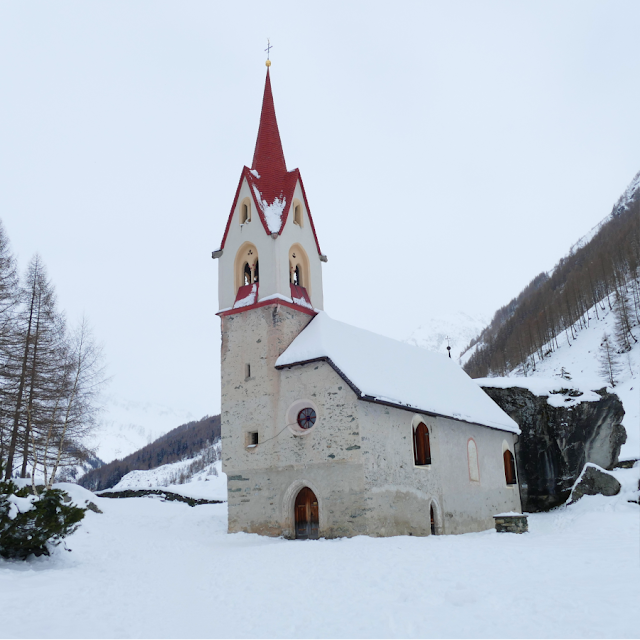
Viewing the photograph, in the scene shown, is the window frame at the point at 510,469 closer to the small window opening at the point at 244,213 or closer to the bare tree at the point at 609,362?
the small window opening at the point at 244,213

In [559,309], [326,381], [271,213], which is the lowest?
[326,381]

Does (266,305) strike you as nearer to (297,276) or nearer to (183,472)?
(297,276)

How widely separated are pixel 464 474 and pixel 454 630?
58.8 feet

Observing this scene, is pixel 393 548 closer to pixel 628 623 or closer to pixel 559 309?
pixel 628 623

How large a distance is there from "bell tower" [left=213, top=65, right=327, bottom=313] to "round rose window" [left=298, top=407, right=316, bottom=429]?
14.5 feet

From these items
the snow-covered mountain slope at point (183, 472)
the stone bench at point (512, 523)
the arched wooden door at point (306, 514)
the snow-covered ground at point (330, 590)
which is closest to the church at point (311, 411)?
the arched wooden door at point (306, 514)

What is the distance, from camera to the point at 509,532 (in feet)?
65.3

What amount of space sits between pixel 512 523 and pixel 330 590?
12169mm

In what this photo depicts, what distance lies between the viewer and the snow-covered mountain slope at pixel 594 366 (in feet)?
133

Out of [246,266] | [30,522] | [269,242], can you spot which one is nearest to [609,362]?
[246,266]

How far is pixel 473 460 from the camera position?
25.5 m

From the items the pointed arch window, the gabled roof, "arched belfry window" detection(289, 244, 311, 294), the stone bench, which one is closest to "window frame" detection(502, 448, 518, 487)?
the stone bench

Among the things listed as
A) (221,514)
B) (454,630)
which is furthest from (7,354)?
(454,630)

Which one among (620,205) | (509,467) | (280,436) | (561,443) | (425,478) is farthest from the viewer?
(620,205)
